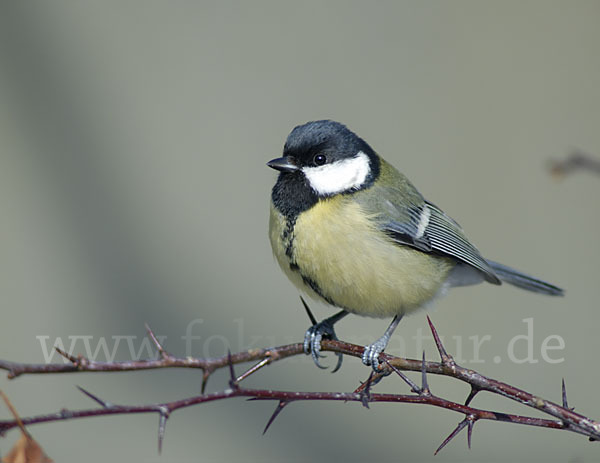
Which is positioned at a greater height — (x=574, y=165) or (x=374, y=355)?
(x=574, y=165)

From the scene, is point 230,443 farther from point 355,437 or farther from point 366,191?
point 366,191

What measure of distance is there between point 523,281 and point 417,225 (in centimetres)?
64

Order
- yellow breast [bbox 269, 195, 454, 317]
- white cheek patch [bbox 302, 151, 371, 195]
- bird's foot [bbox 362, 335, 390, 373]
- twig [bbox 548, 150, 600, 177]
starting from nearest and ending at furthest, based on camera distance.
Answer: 1. twig [bbox 548, 150, 600, 177]
2. bird's foot [bbox 362, 335, 390, 373]
3. yellow breast [bbox 269, 195, 454, 317]
4. white cheek patch [bbox 302, 151, 371, 195]

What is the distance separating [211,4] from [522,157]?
6.65ft

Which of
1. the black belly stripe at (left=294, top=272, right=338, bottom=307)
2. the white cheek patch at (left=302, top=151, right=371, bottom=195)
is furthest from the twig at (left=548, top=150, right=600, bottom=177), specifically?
the black belly stripe at (left=294, top=272, right=338, bottom=307)

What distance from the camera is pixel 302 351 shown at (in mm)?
1536

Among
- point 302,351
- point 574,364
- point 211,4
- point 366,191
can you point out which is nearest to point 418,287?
point 366,191

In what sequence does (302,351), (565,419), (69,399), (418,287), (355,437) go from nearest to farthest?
1. (565,419)
2. (302,351)
3. (418,287)
4. (69,399)
5. (355,437)

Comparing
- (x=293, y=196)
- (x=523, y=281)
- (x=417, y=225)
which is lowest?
(x=523, y=281)

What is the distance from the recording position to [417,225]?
2.54 metres

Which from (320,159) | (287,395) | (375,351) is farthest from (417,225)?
(287,395)

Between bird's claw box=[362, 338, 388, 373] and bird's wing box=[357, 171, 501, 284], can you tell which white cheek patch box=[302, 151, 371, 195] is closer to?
bird's wing box=[357, 171, 501, 284]

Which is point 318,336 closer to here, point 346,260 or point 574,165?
point 346,260

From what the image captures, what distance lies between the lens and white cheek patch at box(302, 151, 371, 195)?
91.9 inches
